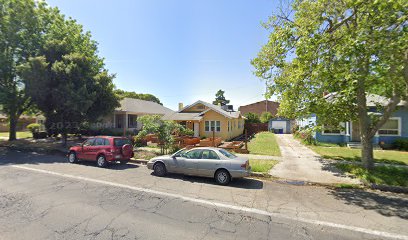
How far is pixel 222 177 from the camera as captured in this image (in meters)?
8.29

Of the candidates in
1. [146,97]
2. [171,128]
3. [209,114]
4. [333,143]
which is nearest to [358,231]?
[171,128]

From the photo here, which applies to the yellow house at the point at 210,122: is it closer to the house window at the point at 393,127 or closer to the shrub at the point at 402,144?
the house window at the point at 393,127

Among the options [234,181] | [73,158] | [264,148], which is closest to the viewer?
[234,181]

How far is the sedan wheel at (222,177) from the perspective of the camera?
820cm

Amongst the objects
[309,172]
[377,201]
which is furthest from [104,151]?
[377,201]

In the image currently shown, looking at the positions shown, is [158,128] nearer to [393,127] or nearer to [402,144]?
[402,144]

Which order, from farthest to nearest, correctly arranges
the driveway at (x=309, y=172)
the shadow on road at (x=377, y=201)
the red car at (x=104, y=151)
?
the red car at (x=104, y=151) < the driveway at (x=309, y=172) < the shadow on road at (x=377, y=201)

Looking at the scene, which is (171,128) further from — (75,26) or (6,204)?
(75,26)

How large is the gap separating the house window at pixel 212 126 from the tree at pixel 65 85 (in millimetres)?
10042

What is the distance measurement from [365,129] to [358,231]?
6850 mm

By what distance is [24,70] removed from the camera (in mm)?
16031

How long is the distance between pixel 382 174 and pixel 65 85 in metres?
20.3

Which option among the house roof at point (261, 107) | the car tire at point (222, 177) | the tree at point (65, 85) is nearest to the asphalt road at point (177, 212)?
the car tire at point (222, 177)

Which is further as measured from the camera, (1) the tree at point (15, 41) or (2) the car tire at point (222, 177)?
(1) the tree at point (15, 41)
